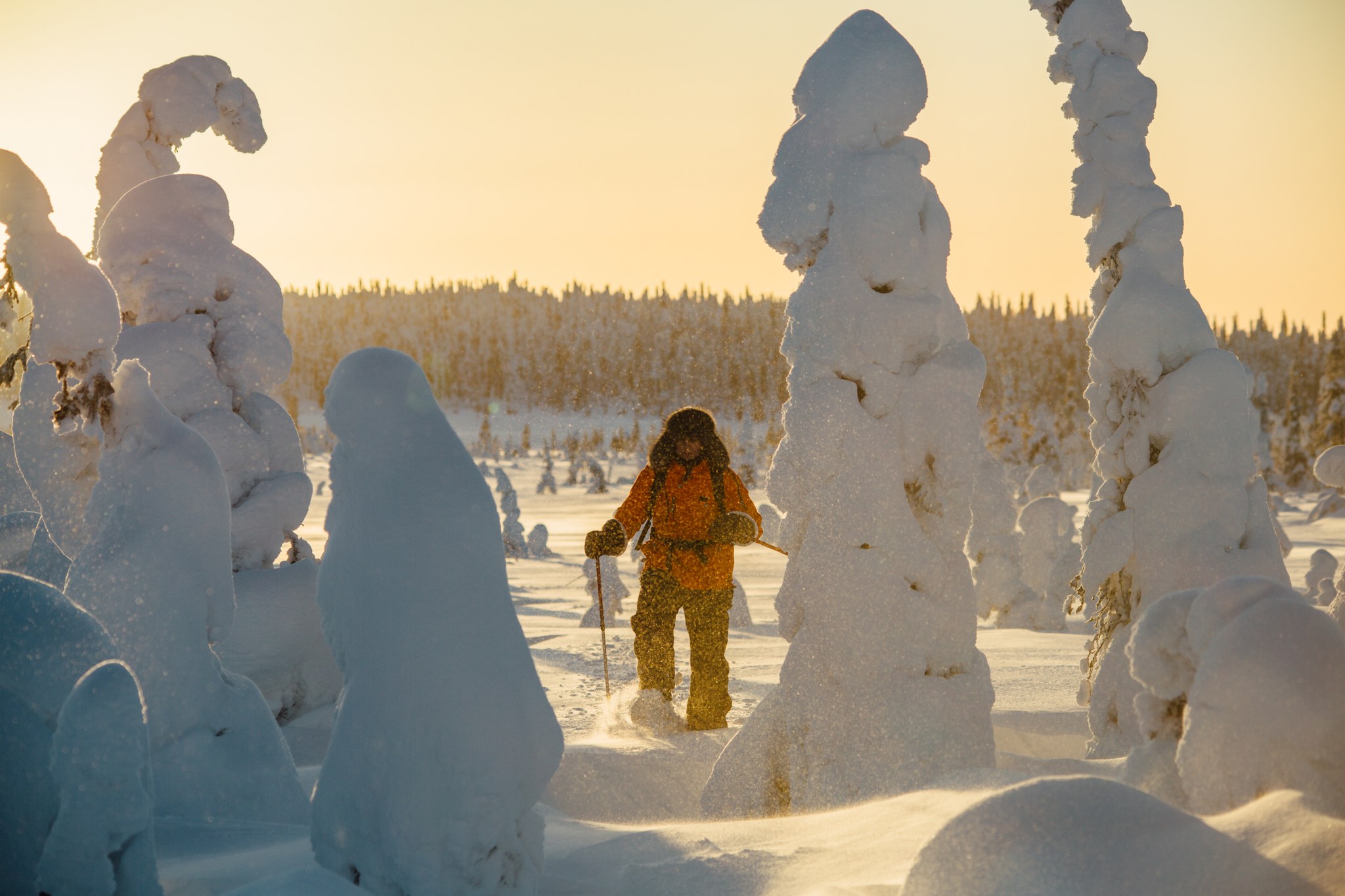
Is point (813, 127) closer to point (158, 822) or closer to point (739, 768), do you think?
point (739, 768)

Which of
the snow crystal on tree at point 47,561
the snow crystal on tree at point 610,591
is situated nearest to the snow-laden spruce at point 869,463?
the snow crystal on tree at point 47,561

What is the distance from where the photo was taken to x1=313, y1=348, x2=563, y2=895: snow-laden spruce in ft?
9.68

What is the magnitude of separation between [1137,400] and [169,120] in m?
7.82

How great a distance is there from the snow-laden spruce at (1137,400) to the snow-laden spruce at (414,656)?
4250 mm

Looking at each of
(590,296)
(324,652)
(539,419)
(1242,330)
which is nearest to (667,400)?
(539,419)

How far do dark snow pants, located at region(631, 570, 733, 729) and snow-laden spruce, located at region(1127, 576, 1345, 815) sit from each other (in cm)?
379

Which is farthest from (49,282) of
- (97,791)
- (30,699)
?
(97,791)

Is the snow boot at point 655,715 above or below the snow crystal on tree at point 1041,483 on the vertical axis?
below

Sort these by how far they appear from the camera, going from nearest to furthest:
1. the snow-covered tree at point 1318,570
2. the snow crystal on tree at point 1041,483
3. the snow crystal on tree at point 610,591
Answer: the snow-covered tree at point 1318,570
the snow crystal on tree at point 610,591
the snow crystal on tree at point 1041,483

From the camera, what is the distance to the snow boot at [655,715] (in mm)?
6539

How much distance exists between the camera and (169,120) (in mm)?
8430

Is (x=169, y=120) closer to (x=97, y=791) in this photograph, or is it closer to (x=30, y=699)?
(x=30, y=699)

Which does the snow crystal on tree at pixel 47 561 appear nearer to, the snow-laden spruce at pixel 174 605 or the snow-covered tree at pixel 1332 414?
the snow-laden spruce at pixel 174 605

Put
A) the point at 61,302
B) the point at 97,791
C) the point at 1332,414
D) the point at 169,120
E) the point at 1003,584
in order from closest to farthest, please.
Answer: the point at 97,791, the point at 61,302, the point at 169,120, the point at 1003,584, the point at 1332,414
